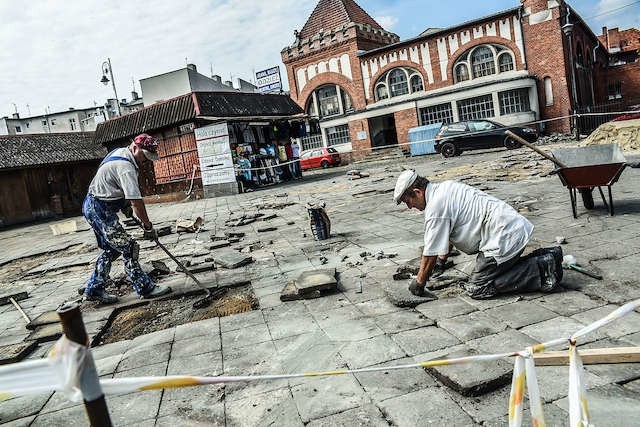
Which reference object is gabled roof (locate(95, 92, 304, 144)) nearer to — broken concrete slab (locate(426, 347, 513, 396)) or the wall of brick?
the wall of brick

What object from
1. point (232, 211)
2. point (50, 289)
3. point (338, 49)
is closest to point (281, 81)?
Result: point (338, 49)

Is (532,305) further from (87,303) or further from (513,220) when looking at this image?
(87,303)

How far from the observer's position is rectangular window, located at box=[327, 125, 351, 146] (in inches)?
1287

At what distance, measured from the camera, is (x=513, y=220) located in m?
4.30

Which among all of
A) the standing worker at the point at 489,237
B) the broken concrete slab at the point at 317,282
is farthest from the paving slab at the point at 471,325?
the broken concrete slab at the point at 317,282

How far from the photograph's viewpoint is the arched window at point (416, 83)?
94.7 ft

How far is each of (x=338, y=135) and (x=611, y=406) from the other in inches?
1235

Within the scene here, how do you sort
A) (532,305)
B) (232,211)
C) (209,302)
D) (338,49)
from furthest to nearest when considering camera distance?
(338,49)
(232,211)
(209,302)
(532,305)

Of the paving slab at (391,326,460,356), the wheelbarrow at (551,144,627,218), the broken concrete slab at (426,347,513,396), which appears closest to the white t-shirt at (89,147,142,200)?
the paving slab at (391,326,460,356)

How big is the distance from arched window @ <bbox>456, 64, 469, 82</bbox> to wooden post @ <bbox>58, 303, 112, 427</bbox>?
2855 centimetres

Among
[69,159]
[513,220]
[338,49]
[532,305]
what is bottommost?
[532,305]

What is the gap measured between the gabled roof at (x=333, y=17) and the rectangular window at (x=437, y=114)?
835 centimetres

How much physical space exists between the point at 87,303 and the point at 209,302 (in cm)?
185

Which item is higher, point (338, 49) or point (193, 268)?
point (338, 49)
